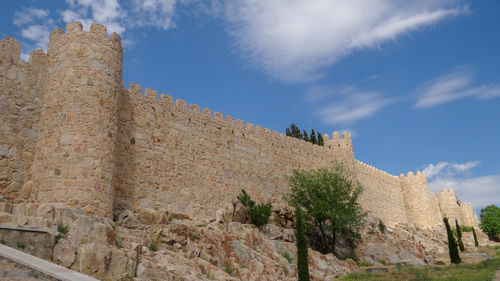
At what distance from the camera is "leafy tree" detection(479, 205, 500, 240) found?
57.6 m

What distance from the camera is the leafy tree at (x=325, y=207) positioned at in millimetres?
24672

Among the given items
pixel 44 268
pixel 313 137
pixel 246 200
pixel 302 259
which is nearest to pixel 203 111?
pixel 246 200

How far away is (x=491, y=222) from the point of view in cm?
5788

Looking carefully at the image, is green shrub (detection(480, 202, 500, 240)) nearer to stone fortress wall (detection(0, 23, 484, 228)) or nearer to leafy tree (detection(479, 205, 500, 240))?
leafy tree (detection(479, 205, 500, 240))

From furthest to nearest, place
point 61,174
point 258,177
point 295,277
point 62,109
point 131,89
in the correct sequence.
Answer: point 258,177 < point 131,89 < point 295,277 < point 62,109 < point 61,174

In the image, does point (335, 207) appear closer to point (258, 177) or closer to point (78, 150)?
point (258, 177)

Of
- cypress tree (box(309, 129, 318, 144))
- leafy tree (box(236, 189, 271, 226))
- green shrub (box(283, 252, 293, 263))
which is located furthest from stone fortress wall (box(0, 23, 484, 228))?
cypress tree (box(309, 129, 318, 144))

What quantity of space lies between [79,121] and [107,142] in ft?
3.99

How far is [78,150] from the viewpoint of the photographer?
1459 centimetres

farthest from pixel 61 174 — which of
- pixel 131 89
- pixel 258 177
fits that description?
pixel 258 177

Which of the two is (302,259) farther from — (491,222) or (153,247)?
(491,222)

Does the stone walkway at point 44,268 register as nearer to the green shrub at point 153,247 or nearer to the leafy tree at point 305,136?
the green shrub at point 153,247

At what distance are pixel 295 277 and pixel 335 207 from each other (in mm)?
8221

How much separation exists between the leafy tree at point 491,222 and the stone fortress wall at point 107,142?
44.6 metres
